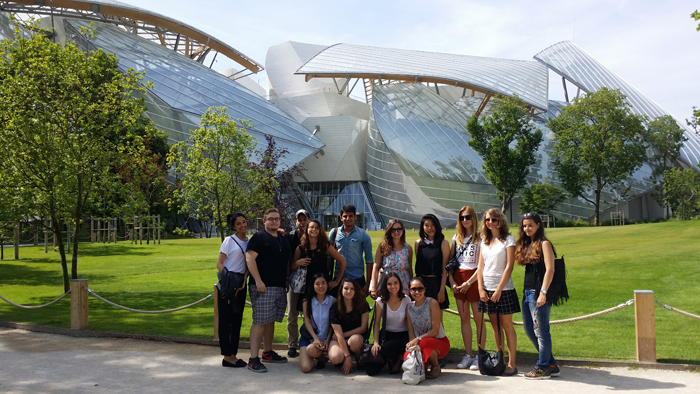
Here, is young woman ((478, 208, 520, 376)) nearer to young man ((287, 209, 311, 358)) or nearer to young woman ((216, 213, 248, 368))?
young man ((287, 209, 311, 358))

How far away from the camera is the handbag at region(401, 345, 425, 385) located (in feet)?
21.0

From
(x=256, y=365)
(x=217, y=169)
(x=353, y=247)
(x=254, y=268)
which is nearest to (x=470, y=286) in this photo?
(x=353, y=247)

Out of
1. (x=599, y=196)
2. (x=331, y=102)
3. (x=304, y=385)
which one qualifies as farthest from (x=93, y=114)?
(x=331, y=102)

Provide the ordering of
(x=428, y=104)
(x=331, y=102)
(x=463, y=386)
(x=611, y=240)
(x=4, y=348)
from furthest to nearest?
(x=331, y=102)
(x=428, y=104)
(x=611, y=240)
(x=4, y=348)
(x=463, y=386)

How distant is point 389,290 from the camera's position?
701 centimetres

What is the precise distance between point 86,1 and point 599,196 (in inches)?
1697

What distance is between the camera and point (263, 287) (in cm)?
723

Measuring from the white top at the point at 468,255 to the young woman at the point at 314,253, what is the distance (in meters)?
1.52

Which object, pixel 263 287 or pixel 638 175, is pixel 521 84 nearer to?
pixel 638 175

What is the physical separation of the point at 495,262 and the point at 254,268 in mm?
2979

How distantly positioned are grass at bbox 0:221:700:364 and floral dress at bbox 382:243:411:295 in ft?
4.82

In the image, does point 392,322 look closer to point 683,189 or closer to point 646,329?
point 646,329

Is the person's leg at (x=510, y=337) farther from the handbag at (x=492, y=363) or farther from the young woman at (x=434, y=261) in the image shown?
the young woman at (x=434, y=261)

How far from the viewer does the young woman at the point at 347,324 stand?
6977 mm
